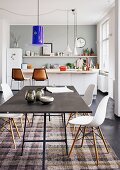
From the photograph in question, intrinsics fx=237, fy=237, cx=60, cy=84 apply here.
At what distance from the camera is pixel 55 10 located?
26.1 feet

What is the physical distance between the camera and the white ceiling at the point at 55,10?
7.03 m

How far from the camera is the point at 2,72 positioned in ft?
31.5

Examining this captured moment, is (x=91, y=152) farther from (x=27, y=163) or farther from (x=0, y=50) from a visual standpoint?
(x=0, y=50)

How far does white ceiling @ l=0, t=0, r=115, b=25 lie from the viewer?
7027 mm

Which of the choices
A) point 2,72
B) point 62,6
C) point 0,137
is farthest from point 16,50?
point 0,137

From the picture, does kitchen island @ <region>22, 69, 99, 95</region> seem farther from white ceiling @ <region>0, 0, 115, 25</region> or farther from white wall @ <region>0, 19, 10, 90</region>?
white ceiling @ <region>0, 0, 115, 25</region>

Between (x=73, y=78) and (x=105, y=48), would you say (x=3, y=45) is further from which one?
(x=105, y=48)

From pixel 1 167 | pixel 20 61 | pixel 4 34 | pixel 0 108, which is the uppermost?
pixel 4 34

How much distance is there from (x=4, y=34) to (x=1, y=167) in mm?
7833

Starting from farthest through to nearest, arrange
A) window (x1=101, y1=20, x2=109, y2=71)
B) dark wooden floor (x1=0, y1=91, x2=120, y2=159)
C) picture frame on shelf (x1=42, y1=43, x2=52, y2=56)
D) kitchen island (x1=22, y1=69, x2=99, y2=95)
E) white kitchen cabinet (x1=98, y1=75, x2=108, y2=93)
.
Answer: picture frame on shelf (x1=42, y1=43, x2=52, y2=56) < window (x1=101, y1=20, x2=109, y2=71) < white kitchen cabinet (x1=98, y1=75, x2=108, y2=93) < kitchen island (x1=22, y1=69, x2=99, y2=95) < dark wooden floor (x1=0, y1=91, x2=120, y2=159)

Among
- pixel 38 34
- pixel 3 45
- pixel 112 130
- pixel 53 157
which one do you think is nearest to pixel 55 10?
pixel 3 45

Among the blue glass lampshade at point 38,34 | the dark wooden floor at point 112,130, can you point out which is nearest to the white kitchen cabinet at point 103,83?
the dark wooden floor at point 112,130

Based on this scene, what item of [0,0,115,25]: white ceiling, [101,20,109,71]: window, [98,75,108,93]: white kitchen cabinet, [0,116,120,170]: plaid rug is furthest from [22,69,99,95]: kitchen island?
[0,116,120,170]: plaid rug

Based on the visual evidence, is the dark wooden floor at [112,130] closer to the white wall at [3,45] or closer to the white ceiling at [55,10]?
the white ceiling at [55,10]
